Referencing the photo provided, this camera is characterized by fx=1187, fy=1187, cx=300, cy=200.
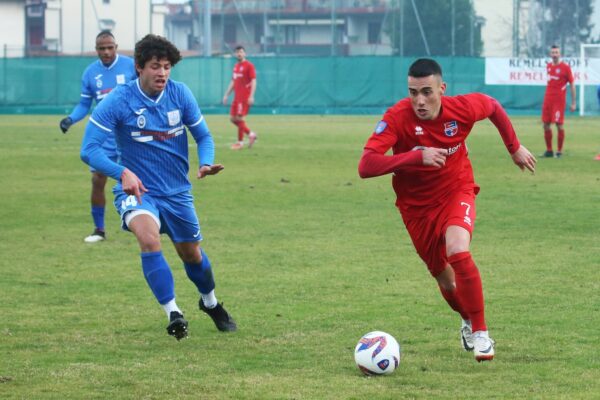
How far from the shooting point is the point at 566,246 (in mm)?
11594

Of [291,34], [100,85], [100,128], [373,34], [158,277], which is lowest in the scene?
[158,277]

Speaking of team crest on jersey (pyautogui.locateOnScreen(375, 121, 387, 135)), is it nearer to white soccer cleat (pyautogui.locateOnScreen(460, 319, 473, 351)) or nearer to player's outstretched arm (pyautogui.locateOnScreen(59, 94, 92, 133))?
white soccer cleat (pyautogui.locateOnScreen(460, 319, 473, 351))

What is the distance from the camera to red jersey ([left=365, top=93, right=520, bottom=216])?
690cm

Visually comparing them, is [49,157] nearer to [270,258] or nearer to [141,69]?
[270,258]

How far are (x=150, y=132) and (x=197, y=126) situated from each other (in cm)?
34

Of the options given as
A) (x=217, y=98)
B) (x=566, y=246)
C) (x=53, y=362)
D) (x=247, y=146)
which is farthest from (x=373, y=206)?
(x=217, y=98)

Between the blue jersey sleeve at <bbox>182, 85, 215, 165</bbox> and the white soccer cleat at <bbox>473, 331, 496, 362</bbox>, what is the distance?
219 cm

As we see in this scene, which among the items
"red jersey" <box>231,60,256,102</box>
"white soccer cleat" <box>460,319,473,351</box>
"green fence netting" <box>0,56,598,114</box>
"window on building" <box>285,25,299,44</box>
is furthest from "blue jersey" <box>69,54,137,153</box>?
"window on building" <box>285,25,299,44</box>

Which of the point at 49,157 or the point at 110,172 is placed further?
the point at 49,157

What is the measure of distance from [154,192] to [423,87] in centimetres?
194

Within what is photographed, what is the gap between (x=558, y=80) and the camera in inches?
946

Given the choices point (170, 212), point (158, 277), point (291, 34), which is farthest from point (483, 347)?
point (291, 34)

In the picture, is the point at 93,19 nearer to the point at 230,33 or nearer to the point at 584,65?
the point at 230,33

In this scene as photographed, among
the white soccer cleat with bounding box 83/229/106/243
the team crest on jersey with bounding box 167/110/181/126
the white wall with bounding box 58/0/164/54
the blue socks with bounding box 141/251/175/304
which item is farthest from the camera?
the white wall with bounding box 58/0/164/54
